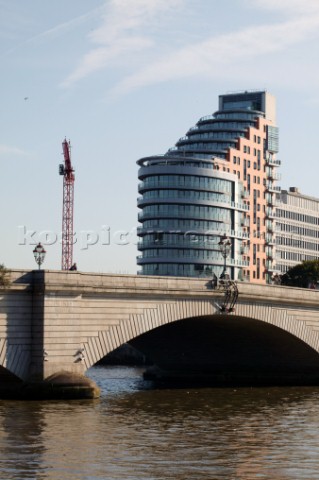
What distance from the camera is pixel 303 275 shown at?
173875 mm

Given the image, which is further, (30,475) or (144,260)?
(144,260)

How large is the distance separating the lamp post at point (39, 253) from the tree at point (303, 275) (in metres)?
108

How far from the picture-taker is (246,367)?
4112 inches

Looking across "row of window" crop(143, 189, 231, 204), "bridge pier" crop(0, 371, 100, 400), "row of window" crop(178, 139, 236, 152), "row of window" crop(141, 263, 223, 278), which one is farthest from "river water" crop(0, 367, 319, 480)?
"row of window" crop(178, 139, 236, 152)

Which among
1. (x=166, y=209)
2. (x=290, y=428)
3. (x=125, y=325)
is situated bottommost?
(x=290, y=428)

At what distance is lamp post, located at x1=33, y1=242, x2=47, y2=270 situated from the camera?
66812mm

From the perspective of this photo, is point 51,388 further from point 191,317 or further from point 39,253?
point 191,317

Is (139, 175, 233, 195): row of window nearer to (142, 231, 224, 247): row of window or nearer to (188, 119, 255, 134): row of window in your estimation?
(142, 231, 224, 247): row of window

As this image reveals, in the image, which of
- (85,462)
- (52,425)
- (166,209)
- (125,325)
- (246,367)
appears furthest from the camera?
(166,209)

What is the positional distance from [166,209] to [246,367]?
68184 mm

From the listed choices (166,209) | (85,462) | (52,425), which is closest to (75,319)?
(52,425)

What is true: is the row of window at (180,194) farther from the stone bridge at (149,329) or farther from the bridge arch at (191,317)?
the bridge arch at (191,317)

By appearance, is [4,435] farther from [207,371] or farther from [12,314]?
[207,371]

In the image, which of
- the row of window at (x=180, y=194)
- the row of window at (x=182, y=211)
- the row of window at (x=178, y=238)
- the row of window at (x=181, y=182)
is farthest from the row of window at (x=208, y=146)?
the row of window at (x=178, y=238)
